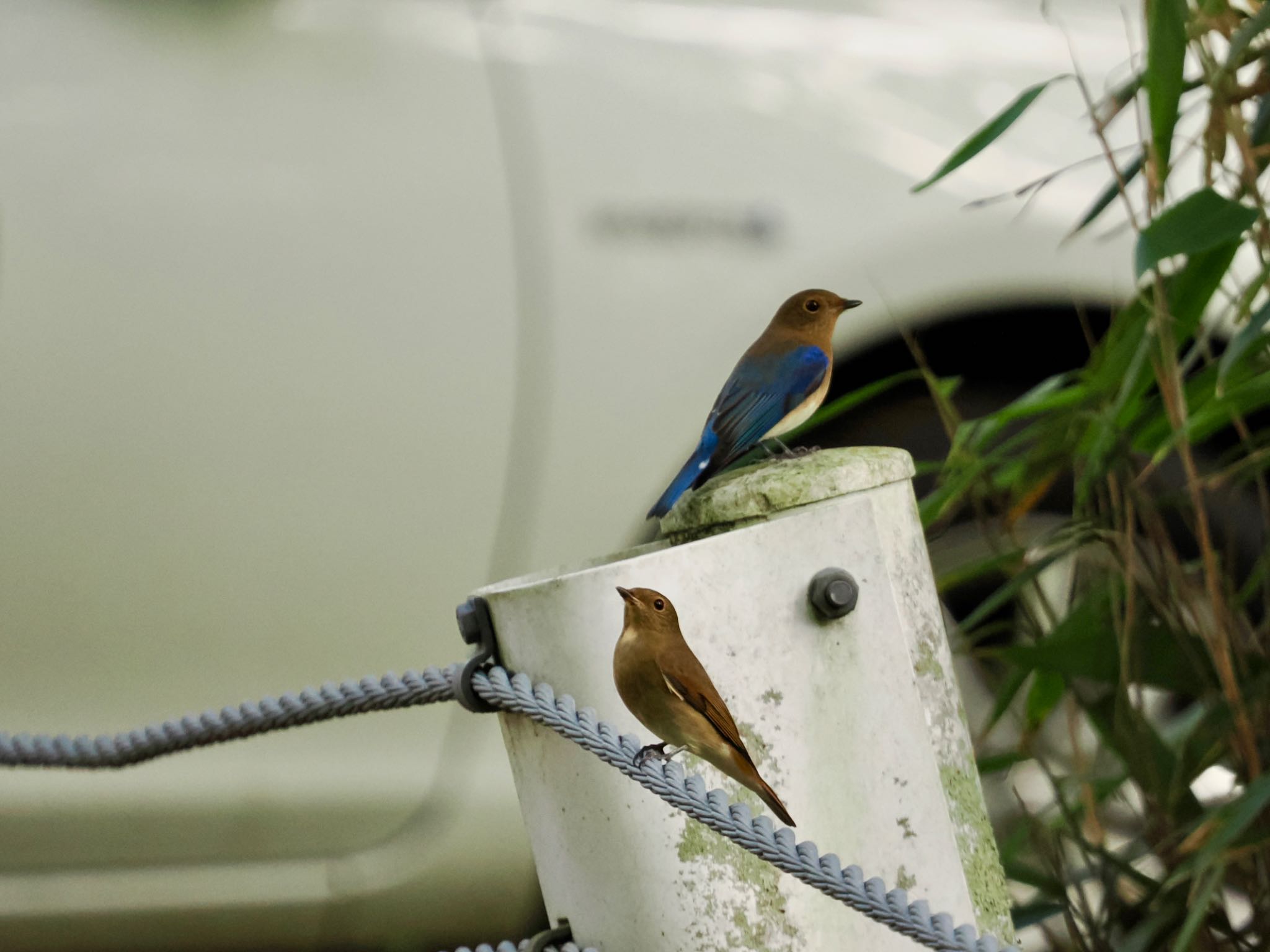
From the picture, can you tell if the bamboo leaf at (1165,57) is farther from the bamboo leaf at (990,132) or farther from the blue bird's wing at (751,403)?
the blue bird's wing at (751,403)

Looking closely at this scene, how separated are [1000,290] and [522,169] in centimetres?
62

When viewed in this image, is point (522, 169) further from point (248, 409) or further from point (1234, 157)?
point (1234, 157)

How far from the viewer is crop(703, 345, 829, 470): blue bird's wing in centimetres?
84

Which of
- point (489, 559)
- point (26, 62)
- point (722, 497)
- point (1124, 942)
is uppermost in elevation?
point (26, 62)

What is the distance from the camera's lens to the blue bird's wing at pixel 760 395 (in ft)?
2.76

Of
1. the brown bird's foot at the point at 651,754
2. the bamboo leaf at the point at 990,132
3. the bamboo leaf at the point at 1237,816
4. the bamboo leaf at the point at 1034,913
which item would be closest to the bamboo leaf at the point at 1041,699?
the bamboo leaf at the point at 1034,913

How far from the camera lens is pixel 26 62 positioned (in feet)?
5.47

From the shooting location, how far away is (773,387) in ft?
2.76

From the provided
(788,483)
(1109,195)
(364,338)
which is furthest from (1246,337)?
(364,338)

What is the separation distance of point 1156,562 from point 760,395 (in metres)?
0.73

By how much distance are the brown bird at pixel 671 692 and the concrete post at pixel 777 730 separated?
0.30ft

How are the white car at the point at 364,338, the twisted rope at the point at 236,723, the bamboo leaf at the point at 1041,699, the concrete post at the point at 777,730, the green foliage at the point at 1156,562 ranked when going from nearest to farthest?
the concrete post at the point at 777,730, the twisted rope at the point at 236,723, the green foliage at the point at 1156,562, the bamboo leaf at the point at 1041,699, the white car at the point at 364,338

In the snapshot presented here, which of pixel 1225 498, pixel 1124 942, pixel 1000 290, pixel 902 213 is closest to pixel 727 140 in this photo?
pixel 902 213

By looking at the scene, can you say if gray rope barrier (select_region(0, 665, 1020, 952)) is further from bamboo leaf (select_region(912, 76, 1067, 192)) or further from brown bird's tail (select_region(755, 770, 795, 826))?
bamboo leaf (select_region(912, 76, 1067, 192))
